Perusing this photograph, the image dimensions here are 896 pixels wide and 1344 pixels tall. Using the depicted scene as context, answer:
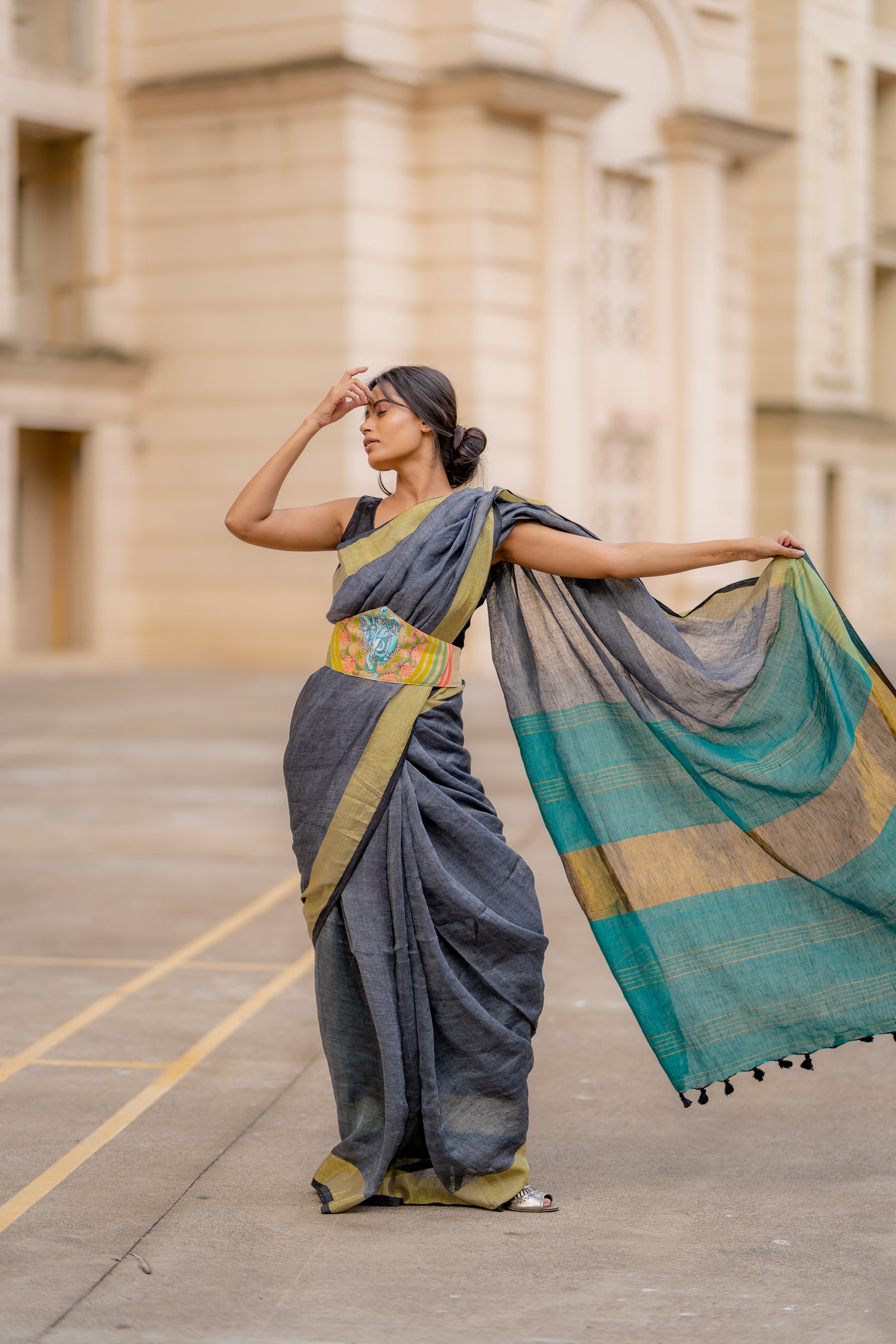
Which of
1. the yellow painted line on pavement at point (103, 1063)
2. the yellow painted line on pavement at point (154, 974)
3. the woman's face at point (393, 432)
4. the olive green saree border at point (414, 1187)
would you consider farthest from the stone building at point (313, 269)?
the olive green saree border at point (414, 1187)

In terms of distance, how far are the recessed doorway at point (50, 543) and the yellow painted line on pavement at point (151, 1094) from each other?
18785 millimetres

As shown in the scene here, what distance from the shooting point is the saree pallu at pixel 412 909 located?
14.2 feet

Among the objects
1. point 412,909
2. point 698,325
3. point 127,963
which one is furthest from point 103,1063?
point 698,325

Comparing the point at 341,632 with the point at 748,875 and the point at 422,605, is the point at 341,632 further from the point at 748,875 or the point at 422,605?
the point at 748,875

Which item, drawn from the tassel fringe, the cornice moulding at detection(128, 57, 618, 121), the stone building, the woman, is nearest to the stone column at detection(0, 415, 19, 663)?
the stone building

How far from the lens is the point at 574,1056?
19.3ft

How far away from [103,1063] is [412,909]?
1.75 meters

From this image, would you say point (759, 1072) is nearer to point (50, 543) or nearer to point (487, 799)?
point (487, 799)

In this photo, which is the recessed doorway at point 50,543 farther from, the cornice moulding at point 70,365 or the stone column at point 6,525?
the stone column at point 6,525

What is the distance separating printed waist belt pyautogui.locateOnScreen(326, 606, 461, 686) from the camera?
4449mm

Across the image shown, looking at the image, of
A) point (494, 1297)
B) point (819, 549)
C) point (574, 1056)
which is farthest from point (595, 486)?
point (494, 1297)

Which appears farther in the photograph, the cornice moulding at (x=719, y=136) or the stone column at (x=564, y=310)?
the cornice moulding at (x=719, y=136)

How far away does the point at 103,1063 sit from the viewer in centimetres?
570

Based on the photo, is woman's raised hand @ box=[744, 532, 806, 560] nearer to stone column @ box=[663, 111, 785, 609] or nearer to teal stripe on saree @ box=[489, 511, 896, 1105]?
teal stripe on saree @ box=[489, 511, 896, 1105]
